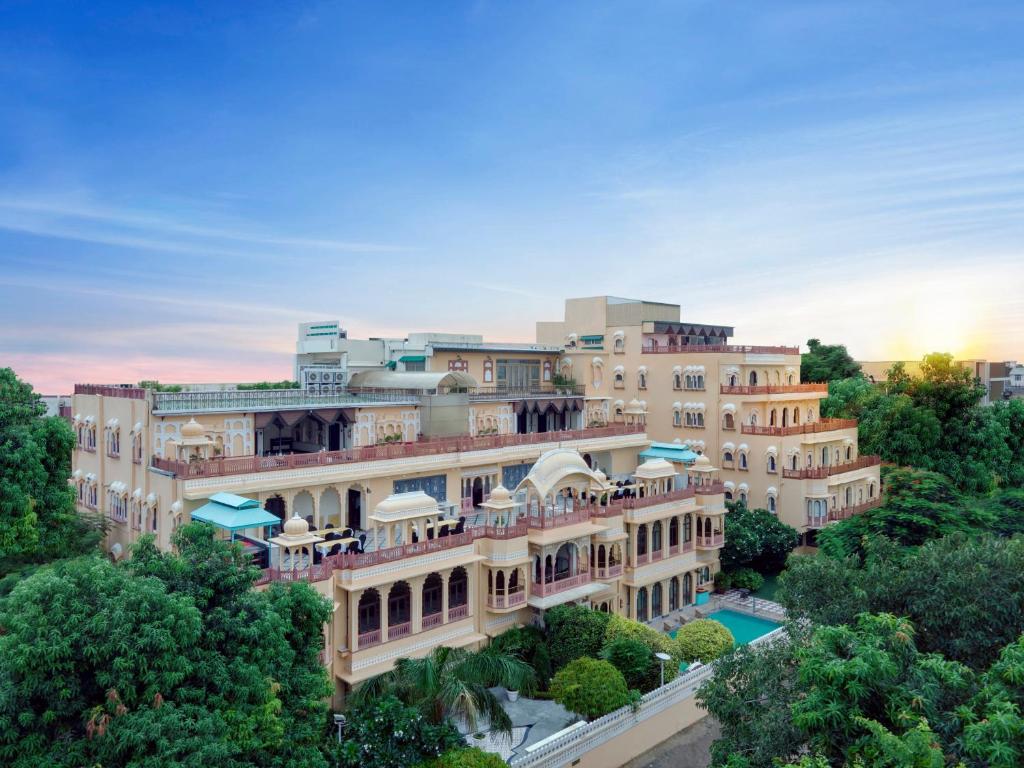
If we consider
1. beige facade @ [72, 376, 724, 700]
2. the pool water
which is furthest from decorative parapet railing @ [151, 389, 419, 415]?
the pool water

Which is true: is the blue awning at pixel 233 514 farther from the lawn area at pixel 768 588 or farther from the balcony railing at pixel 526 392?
the lawn area at pixel 768 588

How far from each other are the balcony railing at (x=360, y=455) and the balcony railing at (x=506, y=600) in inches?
277

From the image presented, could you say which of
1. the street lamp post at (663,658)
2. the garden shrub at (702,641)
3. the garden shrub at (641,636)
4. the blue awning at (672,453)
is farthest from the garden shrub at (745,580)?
the street lamp post at (663,658)

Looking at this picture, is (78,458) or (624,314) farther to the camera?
(624,314)

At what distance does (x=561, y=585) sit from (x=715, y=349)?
1970 cm

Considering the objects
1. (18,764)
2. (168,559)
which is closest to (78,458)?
(168,559)

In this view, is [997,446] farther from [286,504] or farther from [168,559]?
[168,559]

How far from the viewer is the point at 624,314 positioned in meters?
44.8

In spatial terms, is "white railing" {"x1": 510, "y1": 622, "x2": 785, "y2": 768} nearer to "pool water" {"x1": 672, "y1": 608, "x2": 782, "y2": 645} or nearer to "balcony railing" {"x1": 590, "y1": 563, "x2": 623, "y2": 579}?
"balcony railing" {"x1": 590, "y1": 563, "x2": 623, "y2": 579}

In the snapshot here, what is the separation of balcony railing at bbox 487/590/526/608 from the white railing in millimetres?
5188

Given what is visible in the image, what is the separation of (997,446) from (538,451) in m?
27.8

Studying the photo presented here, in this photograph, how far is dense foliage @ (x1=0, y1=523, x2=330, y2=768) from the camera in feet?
38.5

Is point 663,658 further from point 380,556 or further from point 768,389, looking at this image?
point 768,389

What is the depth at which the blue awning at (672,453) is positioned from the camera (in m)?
34.0
